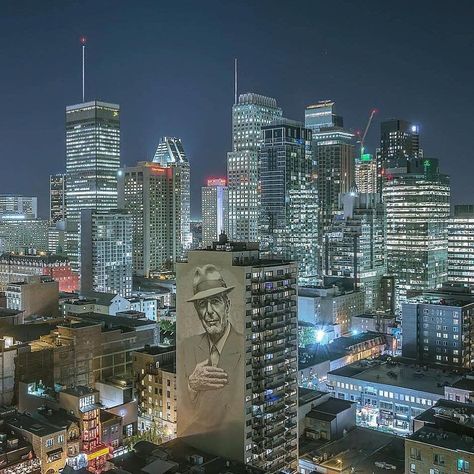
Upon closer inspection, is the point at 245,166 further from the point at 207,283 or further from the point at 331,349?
the point at 207,283

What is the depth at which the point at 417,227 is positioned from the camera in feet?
449

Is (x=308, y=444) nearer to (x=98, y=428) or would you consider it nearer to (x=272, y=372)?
(x=272, y=372)

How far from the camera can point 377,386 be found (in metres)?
70.1

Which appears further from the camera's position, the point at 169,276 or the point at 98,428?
the point at 169,276

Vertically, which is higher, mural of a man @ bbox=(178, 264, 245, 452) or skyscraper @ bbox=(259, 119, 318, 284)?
skyscraper @ bbox=(259, 119, 318, 284)

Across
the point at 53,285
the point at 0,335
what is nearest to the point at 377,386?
the point at 0,335

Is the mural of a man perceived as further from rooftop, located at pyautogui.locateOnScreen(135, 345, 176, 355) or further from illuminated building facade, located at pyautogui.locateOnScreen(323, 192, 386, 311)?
illuminated building facade, located at pyautogui.locateOnScreen(323, 192, 386, 311)

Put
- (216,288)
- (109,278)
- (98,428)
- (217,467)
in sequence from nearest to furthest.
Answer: (217,467) < (216,288) < (98,428) < (109,278)

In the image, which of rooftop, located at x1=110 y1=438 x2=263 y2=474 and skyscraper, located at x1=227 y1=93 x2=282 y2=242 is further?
skyscraper, located at x1=227 y1=93 x2=282 y2=242

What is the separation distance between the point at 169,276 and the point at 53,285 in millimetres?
74269

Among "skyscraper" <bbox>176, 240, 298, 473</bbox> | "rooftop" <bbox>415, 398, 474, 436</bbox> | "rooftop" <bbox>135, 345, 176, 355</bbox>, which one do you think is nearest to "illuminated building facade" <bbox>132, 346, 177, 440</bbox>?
"rooftop" <bbox>135, 345, 176, 355</bbox>

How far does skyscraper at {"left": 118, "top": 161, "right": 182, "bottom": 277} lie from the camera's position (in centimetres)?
18975

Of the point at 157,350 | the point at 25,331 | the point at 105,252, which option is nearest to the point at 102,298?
the point at 25,331

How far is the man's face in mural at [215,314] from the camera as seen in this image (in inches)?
1790
